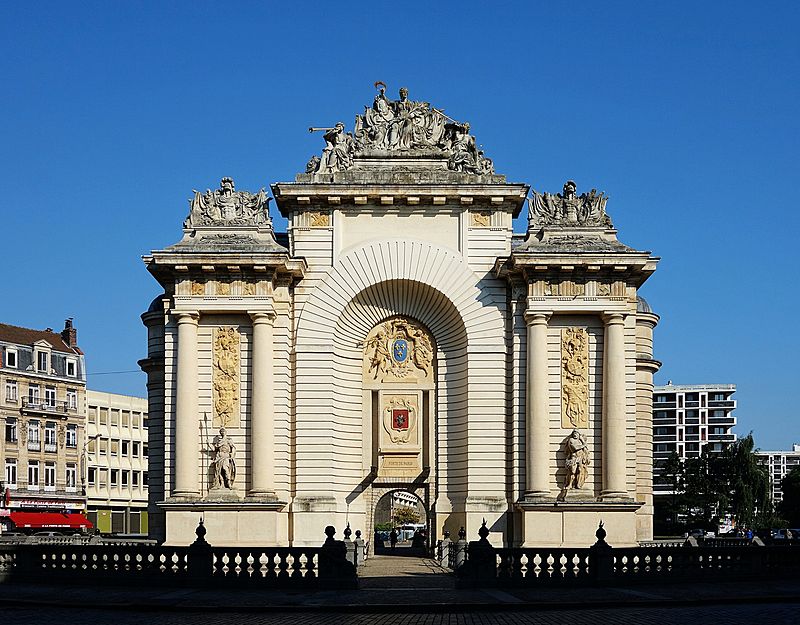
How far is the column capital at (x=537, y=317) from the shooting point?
1859 inches

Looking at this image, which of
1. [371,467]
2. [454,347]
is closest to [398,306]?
[454,347]

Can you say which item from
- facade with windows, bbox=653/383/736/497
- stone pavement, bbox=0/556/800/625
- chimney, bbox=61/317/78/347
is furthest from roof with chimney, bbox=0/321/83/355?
facade with windows, bbox=653/383/736/497

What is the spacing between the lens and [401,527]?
4651 inches

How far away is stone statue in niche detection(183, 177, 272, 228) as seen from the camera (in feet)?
159

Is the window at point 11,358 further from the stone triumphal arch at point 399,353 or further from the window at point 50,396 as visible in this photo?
the stone triumphal arch at point 399,353

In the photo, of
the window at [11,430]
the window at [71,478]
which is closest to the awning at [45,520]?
the window at [11,430]

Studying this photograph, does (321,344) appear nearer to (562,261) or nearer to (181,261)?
(181,261)

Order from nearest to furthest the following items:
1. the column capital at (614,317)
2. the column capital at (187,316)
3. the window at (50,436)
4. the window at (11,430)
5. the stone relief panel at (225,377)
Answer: the column capital at (187,316), the column capital at (614,317), the stone relief panel at (225,377), the window at (11,430), the window at (50,436)

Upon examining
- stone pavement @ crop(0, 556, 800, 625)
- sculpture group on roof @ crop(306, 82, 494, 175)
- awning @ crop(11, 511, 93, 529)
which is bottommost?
awning @ crop(11, 511, 93, 529)

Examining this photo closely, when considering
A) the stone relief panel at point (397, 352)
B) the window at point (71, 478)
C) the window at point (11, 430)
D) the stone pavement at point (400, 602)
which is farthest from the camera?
the window at point (71, 478)

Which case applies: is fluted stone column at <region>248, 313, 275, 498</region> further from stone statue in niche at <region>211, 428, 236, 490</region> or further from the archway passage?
the archway passage

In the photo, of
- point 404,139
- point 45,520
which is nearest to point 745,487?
point 45,520

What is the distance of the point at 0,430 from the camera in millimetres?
83438

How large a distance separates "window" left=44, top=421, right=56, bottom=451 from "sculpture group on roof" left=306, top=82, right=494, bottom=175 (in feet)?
152
